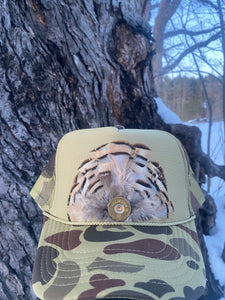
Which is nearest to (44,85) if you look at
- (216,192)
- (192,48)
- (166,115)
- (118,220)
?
(118,220)

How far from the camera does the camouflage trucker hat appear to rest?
62 centimetres

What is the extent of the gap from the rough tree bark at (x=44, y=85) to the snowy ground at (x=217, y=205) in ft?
1.88

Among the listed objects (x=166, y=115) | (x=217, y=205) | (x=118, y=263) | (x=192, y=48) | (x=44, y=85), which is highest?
(x=192, y=48)

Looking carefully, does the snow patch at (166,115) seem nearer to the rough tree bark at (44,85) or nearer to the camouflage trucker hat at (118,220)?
the rough tree bark at (44,85)

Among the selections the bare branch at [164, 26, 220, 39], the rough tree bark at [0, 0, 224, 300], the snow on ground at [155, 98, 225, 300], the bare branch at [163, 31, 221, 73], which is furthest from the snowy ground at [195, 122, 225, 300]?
the rough tree bark at [0, 0, 224, 300]

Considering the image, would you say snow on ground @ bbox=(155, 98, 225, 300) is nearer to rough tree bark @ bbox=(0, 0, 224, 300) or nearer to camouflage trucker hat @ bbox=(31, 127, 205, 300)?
rough tree bark @ bbox=(0, 0, 224, 300)

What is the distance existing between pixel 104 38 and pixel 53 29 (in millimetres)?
224

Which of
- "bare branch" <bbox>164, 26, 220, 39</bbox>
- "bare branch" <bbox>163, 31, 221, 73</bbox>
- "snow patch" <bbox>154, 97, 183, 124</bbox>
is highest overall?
"bare branch" <bbox>164, 26, 220, 39</bbox>

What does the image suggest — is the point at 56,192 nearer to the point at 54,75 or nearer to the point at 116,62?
the point at 54,75

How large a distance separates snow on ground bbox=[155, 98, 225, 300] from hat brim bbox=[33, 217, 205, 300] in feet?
2.18

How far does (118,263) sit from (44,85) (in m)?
0.61

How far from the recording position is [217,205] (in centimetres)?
142

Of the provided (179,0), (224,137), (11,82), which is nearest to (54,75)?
(11,82)

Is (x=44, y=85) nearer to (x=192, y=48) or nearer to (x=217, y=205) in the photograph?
(x=192, y=48)
